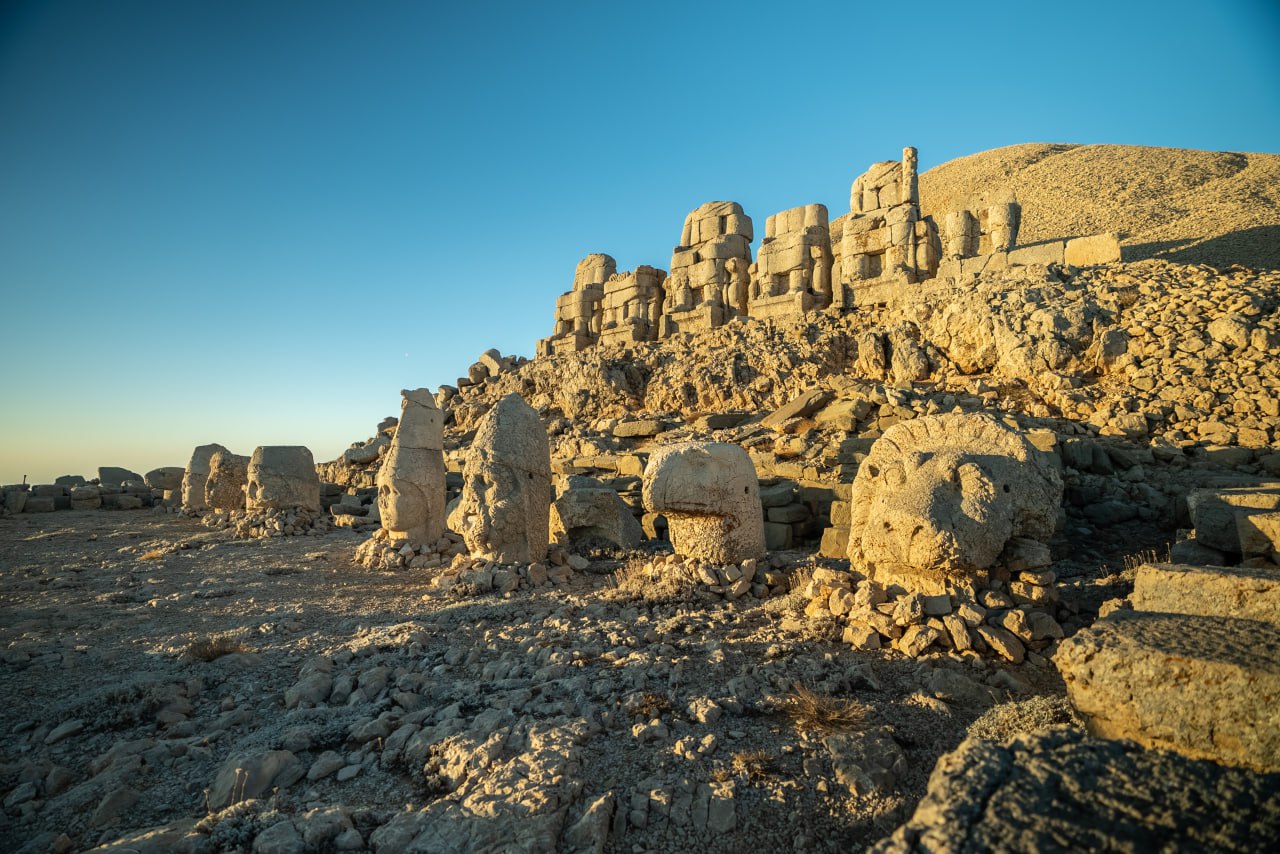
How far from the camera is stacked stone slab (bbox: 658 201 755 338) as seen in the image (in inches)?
717

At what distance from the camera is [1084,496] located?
756cm

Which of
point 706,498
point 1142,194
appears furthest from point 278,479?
point 1142,194

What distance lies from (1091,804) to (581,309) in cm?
2106

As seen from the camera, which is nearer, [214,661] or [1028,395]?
[214,661]

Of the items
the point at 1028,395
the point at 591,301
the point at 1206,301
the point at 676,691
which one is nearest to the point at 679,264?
the point at 591,301

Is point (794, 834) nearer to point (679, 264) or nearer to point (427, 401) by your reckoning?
point (427, 401)

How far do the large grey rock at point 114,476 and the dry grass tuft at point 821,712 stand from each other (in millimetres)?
21197

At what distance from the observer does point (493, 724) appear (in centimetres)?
304

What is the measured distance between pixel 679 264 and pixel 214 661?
16.6m

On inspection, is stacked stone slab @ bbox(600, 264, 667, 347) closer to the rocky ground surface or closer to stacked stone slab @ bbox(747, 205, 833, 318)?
stacked stone slab @ bbox(747, 205, 833, 318)

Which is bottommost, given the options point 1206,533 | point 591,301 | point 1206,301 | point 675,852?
point 675,852

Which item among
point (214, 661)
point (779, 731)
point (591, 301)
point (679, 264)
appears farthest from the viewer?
point (591, 301)

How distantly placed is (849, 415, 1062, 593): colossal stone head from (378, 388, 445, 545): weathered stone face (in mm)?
5521

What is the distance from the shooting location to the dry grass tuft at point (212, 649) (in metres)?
4.54
